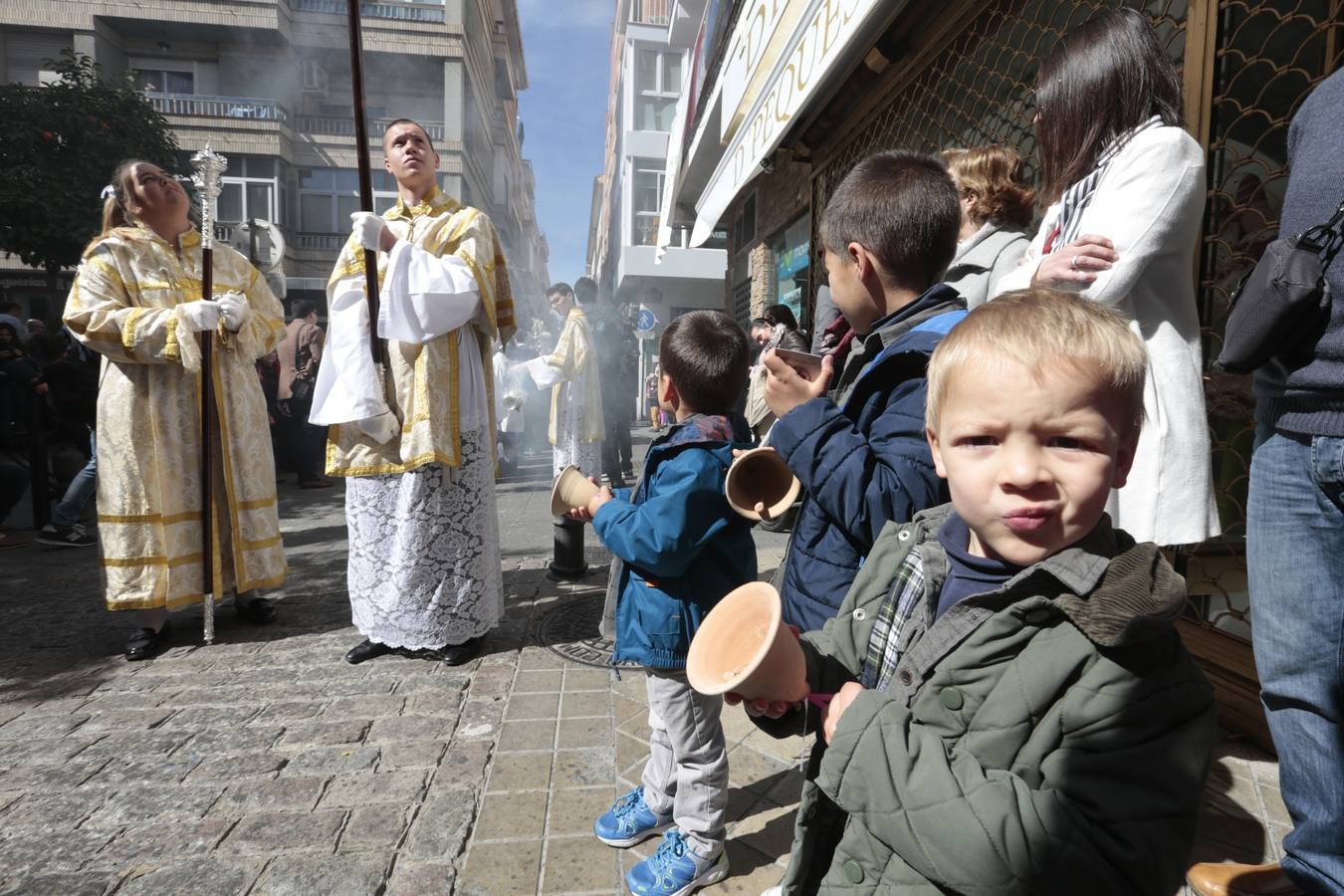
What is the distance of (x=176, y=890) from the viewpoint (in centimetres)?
178

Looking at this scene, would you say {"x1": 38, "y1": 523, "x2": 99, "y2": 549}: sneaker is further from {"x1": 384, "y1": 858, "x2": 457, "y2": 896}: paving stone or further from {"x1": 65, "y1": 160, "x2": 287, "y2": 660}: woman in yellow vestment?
{"x1": 384, "y1": 858, "x2": 457, "y2": 896}: paving stone

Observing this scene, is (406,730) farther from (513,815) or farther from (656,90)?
(656,90)

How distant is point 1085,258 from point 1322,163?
0.42 m

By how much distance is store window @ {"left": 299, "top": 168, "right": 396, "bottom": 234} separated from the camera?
24188 mm

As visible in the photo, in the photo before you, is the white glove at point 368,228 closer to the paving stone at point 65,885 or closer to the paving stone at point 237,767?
the paving stone at point 237,767

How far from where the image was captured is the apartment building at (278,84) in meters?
20.8

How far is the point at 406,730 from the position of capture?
102 inches

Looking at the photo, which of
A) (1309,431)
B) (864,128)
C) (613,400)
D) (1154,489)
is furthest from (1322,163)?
(613,400)

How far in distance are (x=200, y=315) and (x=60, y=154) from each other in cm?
1230

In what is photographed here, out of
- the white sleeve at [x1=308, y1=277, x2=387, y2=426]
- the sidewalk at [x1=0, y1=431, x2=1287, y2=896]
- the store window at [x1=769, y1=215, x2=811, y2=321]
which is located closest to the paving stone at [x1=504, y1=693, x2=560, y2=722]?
the sidewalk at [x1=0, y1=431, x2=1287, y2=896]

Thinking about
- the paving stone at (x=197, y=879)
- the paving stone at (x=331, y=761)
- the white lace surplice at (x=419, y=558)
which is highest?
the white lace surplice at (x=419, y=558)

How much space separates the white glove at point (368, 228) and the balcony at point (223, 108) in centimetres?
2409

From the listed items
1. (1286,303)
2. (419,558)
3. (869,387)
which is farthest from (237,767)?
(1286,303)

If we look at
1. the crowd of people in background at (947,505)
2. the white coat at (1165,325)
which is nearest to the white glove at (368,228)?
the crowd of people in background at (947,505)
